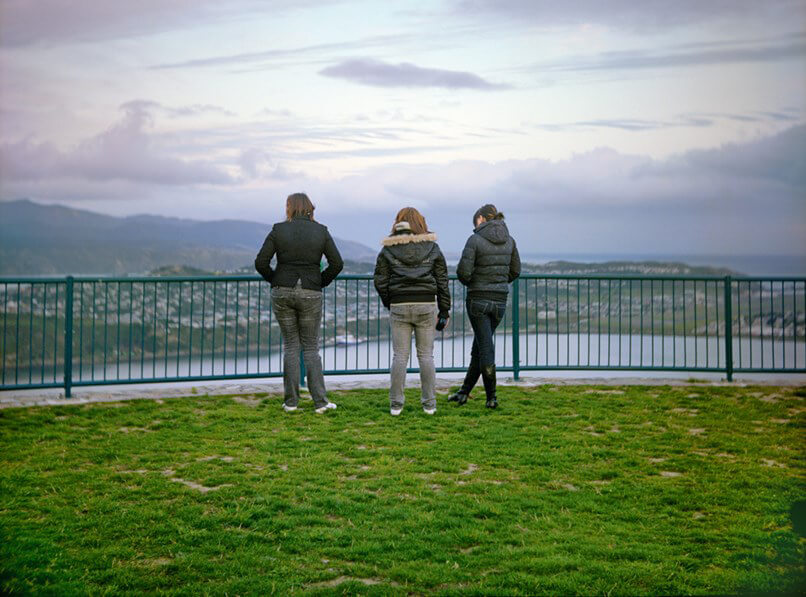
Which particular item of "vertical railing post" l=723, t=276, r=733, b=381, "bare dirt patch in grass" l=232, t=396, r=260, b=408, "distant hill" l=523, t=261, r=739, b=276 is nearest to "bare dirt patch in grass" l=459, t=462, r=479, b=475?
"bare dirt patch in grass" l=232, t=396, r=260, b=408

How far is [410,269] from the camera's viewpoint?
8773mm

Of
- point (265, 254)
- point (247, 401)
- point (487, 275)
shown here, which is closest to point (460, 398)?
point (487, 275)

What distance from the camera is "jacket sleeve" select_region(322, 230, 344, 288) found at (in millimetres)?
9180

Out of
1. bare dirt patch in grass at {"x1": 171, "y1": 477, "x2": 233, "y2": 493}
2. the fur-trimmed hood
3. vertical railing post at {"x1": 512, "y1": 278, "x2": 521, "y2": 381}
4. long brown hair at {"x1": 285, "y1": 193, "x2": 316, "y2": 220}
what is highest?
long brown hair at {"x1": 285, "y1": 193, "x2": 316, "y2": 220}

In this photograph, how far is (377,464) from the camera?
22.4ft

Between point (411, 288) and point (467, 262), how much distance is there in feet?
2.56

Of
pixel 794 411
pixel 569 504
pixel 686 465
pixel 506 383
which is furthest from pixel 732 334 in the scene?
pixel 569 504

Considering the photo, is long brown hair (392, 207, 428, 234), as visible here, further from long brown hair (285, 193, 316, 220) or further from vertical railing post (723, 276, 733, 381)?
vertical railing post (723, 276, 733, 381)

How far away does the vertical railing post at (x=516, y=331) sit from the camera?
11406 millimetres

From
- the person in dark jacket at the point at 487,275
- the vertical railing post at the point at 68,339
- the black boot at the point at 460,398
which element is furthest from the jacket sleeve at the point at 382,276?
the vertical railing post at the point at 68,339

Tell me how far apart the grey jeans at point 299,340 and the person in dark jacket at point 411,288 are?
2.89 ft

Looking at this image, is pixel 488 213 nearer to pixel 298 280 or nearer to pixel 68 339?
pixel 298 280

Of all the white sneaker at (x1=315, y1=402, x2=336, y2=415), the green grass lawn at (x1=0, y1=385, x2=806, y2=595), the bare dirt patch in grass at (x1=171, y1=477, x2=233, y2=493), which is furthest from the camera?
the white sneaker at (x1=315, y1=402, x2=336, y2=415)

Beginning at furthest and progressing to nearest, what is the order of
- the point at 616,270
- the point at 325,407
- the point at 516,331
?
1. the point at 616,270
2. the point at 516,331
3. the point at 325,407
